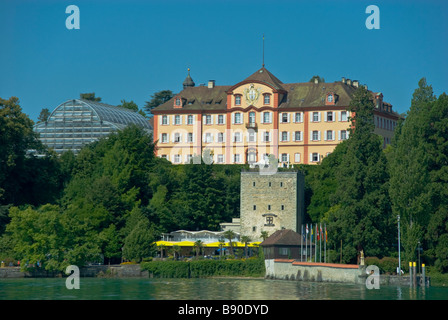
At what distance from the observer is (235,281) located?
7550cm

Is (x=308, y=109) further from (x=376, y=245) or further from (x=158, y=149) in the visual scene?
(x=376, y=245)

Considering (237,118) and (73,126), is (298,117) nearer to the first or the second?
(237,118)

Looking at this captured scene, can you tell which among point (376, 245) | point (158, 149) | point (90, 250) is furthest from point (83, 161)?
point (376, 245)

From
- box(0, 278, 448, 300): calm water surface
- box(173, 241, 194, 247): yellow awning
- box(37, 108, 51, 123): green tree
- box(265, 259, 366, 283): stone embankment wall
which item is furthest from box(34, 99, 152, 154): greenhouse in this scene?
box(37, 108, 51, 123): green tree

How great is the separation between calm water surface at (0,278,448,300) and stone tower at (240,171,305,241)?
13.8 metres

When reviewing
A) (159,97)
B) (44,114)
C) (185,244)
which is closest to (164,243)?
(185,244)

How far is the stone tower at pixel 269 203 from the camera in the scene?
3489 inches

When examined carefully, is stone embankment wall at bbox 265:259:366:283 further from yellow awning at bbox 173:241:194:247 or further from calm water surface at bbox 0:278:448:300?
yellow awning at bbox 173:241:194:247

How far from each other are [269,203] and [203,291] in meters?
26.7

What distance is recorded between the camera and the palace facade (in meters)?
108

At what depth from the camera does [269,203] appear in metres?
89.3
